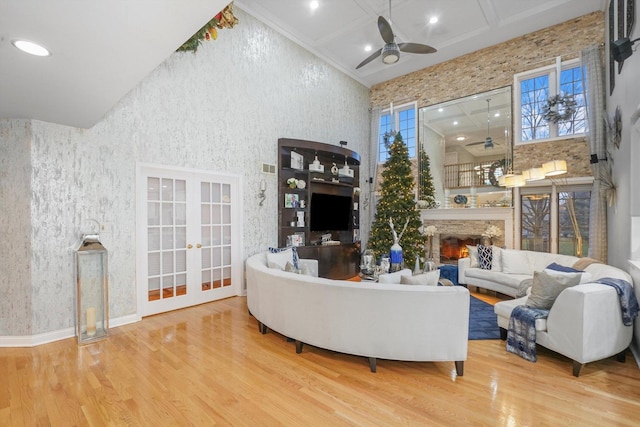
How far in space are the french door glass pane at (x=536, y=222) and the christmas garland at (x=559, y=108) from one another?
1502mm

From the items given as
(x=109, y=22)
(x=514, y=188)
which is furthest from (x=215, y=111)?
(x=514, y=188)

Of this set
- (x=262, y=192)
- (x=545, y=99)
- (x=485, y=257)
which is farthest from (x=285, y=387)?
(x=545, y=99)

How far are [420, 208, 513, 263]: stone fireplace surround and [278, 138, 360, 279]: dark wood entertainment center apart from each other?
1992 mm

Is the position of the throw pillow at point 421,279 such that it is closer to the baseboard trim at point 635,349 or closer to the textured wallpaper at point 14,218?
the baseboard trim at point 635,349

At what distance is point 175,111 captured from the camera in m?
4.46

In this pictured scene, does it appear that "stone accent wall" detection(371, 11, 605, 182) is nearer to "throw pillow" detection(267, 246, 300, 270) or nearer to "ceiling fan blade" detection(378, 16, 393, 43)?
"ceiling fan blade" detection(378, 16, 393, 43)

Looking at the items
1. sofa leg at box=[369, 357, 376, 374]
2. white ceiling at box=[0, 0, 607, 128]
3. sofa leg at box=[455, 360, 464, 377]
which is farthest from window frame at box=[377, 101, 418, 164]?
sofa leg at box=[369, 357, 376, 374]

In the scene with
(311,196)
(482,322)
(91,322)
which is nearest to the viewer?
(91,322)

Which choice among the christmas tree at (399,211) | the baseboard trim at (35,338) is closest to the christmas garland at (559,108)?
the christmas tree at (399,211)

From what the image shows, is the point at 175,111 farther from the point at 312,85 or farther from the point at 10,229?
→ the point at 312,85

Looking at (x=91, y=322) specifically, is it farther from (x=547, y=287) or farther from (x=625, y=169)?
(x=625, y=169)

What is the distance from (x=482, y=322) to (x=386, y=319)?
2.16 m

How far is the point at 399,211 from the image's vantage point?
7.17 meters

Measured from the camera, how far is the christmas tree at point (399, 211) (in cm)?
707
